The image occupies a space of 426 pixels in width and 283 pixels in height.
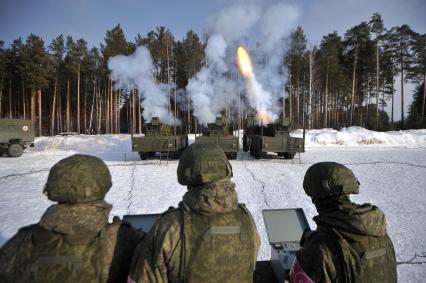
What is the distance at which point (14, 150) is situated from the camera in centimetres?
1571

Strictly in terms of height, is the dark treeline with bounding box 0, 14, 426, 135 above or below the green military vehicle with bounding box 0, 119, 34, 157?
above

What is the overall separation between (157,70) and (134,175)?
22437 mm

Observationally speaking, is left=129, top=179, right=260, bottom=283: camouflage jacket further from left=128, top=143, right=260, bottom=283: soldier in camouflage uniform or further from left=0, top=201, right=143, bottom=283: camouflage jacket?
left=0, top=201, right=143, bottom=283: camouflage jacket

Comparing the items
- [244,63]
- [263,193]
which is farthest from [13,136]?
[244,63]


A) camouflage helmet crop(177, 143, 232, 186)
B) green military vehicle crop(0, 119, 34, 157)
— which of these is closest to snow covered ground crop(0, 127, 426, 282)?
camouflage helmet crop(177, 143, 232, 186)

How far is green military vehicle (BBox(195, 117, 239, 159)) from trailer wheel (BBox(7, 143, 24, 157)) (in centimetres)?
951

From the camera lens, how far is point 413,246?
14.3 feet

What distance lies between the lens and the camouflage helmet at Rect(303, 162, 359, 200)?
82.9 inches

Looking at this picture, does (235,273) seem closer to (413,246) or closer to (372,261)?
(372,261)

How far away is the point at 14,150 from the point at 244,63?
52.5 feet

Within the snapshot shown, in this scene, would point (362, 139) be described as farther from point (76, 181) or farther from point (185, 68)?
point (76, 181)

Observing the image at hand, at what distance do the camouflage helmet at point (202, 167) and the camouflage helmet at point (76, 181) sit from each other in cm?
53

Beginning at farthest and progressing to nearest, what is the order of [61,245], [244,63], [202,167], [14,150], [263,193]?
[244,63], [14,150], [263,193], [202,167], [61,245]

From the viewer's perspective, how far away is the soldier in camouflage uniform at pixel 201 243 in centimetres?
178
